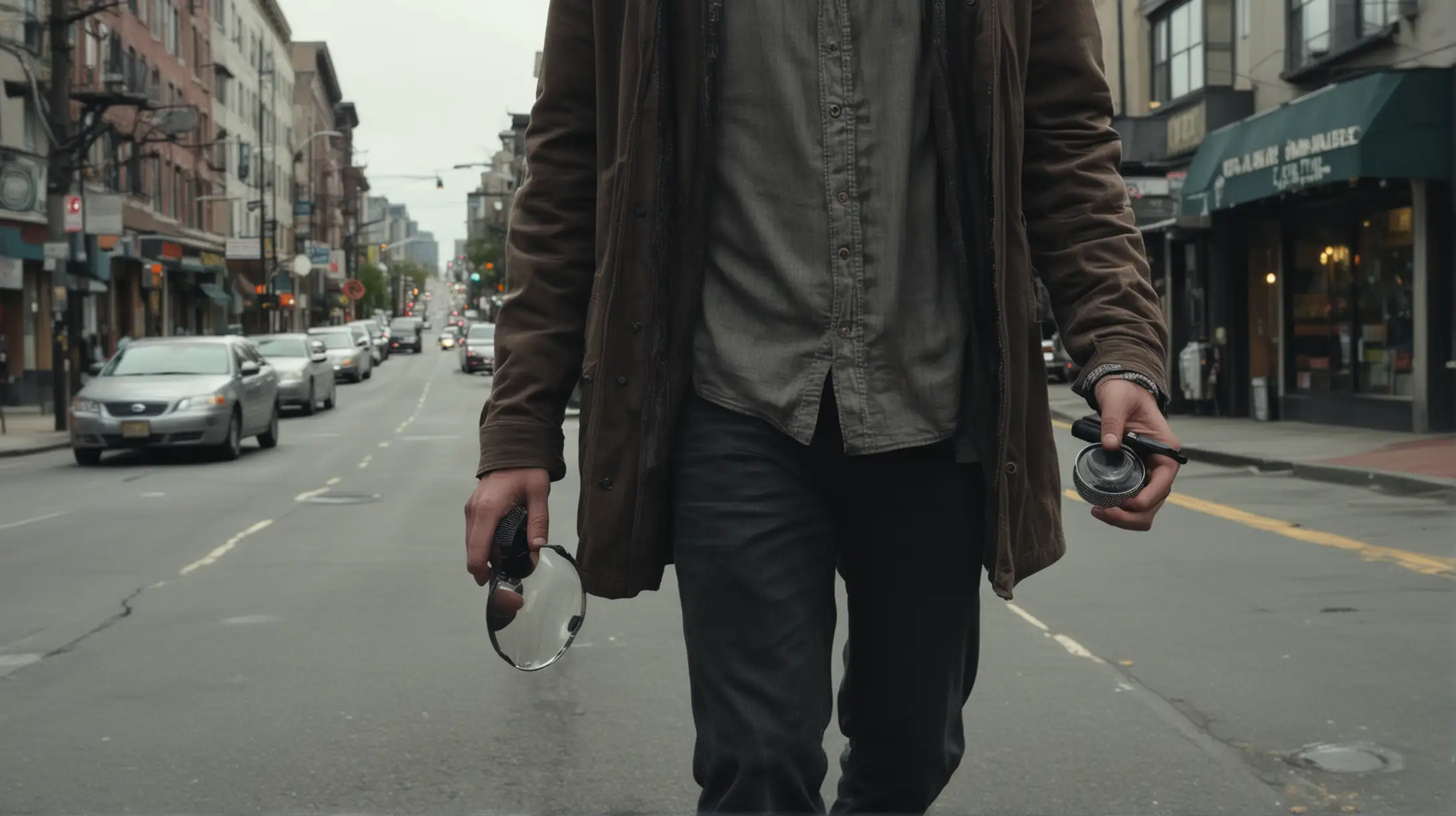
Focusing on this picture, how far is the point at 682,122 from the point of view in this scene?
7.73 ft

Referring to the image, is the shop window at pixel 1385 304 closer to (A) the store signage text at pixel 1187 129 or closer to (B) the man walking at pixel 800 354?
(A) the store signage text at pixel 1187 129

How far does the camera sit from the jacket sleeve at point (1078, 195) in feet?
7.94

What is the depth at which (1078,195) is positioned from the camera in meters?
2.50

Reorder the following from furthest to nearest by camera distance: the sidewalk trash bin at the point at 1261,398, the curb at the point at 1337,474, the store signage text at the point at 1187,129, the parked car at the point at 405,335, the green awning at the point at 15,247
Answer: the parked car at the point at 405,335 < the green awning at the point at 15,247 < the store signage text at the point at 1187,129 < the sidewalk trash bin at the point at 1261,398 < the curb at the point at 1337,474

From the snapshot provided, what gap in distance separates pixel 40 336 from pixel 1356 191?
2745 centimetres

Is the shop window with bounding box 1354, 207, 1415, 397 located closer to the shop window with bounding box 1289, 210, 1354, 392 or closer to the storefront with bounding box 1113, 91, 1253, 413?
the shop window with bounding box 1289, 210, 1354, 392

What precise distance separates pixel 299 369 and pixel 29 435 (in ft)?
22.4

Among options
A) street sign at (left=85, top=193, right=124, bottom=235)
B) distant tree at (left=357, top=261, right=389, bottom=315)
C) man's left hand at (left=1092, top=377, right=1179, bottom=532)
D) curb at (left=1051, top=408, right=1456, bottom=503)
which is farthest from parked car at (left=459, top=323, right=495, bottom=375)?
distant tree at (left=357, top=261, right=389, bottom=315)

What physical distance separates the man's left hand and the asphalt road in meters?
2.43

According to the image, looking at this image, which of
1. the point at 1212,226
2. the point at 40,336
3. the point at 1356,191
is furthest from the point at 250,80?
the point at 1356,191

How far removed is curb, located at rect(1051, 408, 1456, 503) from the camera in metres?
13.5

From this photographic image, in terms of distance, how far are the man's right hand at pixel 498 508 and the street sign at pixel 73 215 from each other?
25.9 m

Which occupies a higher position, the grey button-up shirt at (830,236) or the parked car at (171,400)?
the grey button-up shirt at (830,236)

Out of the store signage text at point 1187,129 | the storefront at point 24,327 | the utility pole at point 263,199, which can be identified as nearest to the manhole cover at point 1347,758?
the store signage text at point 1187,129
